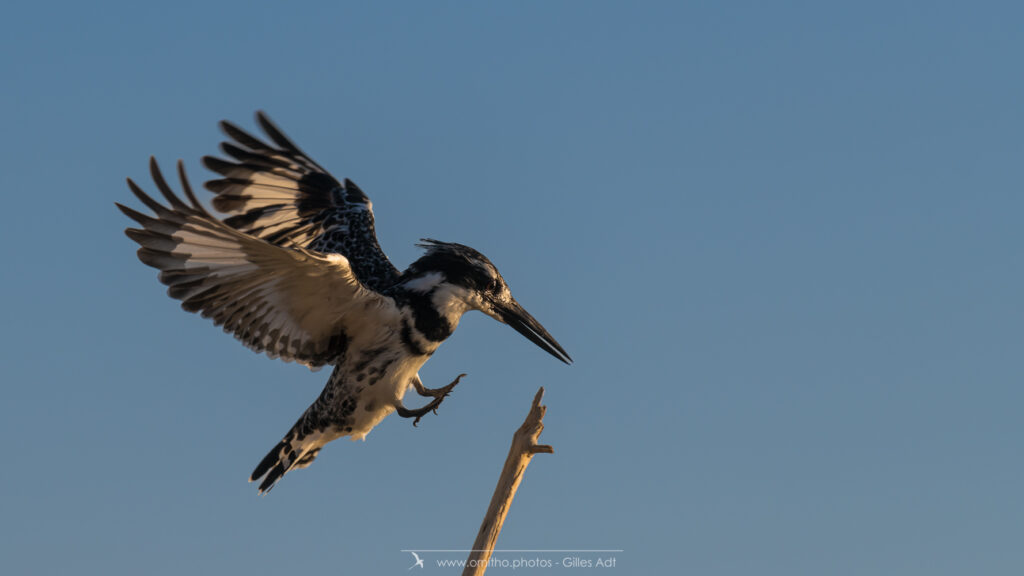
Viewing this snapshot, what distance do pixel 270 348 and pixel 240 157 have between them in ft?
7.03

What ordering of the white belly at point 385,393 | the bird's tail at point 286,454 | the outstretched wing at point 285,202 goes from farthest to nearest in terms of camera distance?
1. the outstretched wing at point 285,202
2. the bird's tail at point 286,454
3. the white belly at point 385,393

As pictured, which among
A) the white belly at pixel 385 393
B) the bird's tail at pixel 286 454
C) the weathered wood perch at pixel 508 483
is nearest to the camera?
the weathered wood perch at pixel 508 483

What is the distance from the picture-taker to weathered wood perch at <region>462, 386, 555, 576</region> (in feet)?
22.3

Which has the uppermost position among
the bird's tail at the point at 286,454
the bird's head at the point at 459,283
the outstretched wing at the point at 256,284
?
the bird's head at the point at 459,283

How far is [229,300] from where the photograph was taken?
6.82m

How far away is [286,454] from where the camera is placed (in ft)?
25.4

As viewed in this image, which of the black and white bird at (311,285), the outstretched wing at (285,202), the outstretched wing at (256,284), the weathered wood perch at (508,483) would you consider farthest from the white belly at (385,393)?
the outstretched wing at (285,202)

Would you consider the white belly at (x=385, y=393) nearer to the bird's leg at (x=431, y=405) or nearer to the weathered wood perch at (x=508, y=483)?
the bird's leg at (x=431, y=405)

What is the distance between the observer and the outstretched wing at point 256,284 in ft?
20.5

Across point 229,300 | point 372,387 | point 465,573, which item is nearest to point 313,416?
point 372,387

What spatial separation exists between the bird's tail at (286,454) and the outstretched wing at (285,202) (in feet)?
4.74

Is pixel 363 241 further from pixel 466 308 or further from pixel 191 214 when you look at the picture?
pixel 191 214

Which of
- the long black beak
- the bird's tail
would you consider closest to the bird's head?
the long black beak

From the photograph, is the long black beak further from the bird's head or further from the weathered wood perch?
the weathered wood perch
